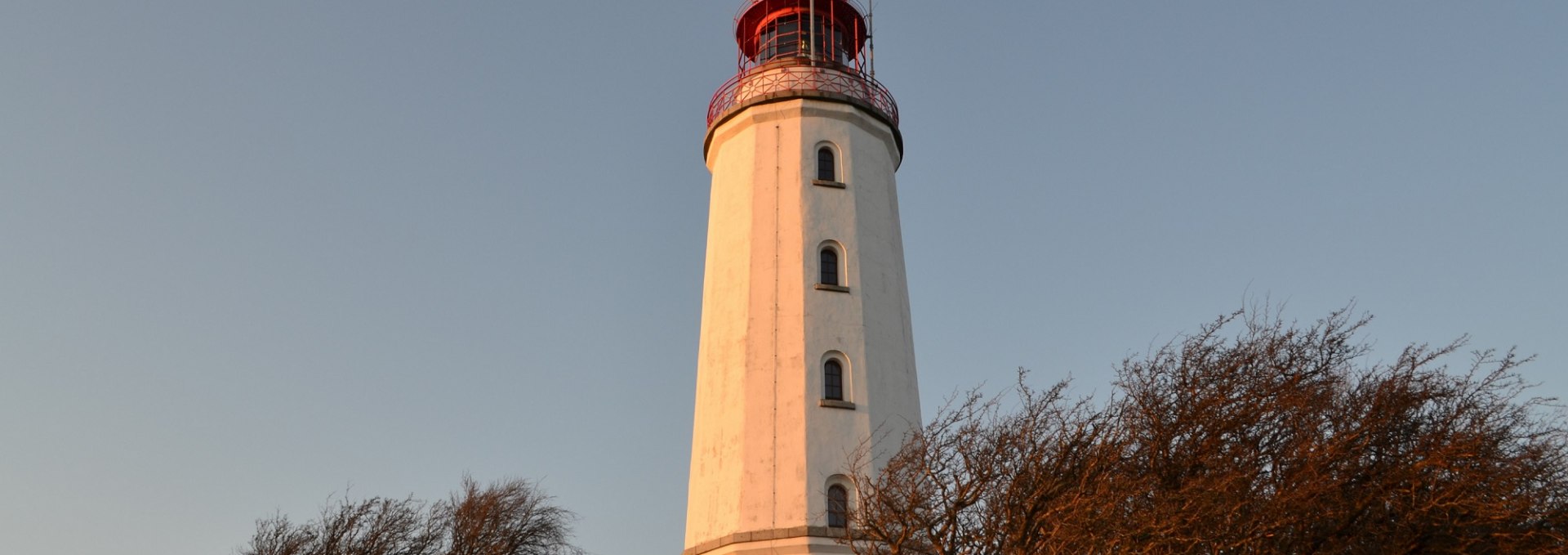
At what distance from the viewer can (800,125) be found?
2811 centimetres

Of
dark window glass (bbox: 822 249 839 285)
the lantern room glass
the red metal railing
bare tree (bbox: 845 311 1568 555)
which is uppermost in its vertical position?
the lantern room glass

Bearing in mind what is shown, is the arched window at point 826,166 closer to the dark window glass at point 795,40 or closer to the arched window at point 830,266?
the arched window at point 830,266

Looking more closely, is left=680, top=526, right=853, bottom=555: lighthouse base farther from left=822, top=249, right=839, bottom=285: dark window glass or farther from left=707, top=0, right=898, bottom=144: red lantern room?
left=707, top=0, right=898, bottom=144: red lantern room

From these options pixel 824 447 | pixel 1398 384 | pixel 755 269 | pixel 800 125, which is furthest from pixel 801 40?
pixel 1398 384

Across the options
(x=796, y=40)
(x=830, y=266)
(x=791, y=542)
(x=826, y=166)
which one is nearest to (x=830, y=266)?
(x=830, y=266)

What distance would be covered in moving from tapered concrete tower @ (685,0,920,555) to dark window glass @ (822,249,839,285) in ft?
0.11

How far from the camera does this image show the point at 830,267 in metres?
26.7

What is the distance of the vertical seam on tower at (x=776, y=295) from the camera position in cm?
2428

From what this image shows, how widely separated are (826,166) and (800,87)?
6.31 ft

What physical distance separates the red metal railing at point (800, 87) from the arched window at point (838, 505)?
8.84 meters

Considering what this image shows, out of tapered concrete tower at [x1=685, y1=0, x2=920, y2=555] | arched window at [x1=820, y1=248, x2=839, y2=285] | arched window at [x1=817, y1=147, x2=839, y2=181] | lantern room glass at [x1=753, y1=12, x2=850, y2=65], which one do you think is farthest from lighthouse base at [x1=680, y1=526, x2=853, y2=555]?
lantern room glass at [x1=753, y1=12, x2=850, y2=65]

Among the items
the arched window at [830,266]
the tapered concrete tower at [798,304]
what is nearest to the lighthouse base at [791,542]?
the tapered concrete tower at [798,304]

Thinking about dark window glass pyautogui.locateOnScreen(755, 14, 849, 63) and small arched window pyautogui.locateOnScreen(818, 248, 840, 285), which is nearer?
small arched window pyautogui.locateOnScreen(818, 248, 840, 285)

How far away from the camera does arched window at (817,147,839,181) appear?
2781cm
